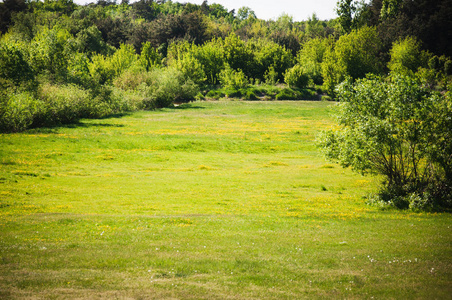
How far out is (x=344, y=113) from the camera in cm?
2989

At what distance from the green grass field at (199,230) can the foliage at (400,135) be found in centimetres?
276

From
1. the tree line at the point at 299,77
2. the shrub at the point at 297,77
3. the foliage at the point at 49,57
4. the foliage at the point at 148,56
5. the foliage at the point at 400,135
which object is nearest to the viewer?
the foliage at the point at 400,135

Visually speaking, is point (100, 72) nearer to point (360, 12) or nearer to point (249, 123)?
point (249, 123)

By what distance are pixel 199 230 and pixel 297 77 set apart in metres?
117

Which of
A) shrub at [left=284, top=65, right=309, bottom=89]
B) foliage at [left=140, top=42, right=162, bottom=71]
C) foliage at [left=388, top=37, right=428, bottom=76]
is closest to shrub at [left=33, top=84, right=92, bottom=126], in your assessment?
foliage at [left=140, top=42, right=162, bottom=71]

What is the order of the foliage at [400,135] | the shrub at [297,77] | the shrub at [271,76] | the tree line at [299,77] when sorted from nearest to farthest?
the foliage at [400,135] → the tree line at [299,77] → the shrub at [297,77] → the shrub at [271,76]

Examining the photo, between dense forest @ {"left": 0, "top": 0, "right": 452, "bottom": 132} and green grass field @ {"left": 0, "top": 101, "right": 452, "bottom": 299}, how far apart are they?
21903mm

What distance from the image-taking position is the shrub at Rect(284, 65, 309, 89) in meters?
129

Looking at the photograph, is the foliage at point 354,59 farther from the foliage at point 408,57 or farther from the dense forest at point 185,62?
the foliage at point 408,57

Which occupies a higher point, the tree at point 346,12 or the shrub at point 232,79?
the tree at point 346,12

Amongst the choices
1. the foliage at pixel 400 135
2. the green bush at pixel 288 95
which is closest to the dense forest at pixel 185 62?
the green bush at pixel 288 95

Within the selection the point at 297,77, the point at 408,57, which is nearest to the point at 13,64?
the point at 297,77

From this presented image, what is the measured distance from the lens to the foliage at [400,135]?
86.2 ft

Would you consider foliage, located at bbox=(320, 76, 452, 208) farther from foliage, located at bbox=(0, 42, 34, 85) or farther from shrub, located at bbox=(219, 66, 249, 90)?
shrub, located at bbox=(219, 66, 249, 90)
